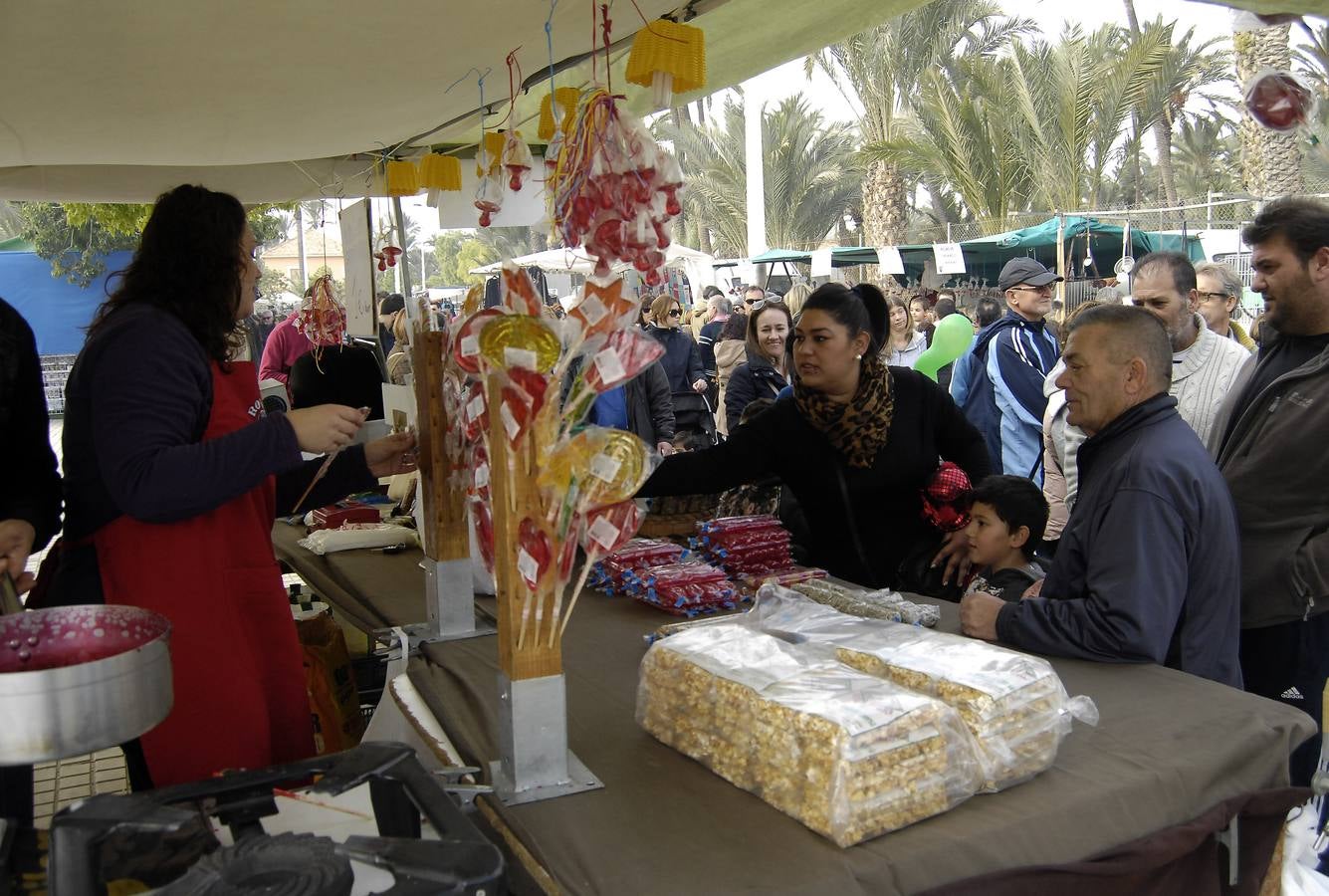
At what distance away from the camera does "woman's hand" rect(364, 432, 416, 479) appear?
6.91 ft

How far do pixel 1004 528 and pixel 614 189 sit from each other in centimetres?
123

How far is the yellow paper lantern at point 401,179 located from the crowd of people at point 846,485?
266 cm

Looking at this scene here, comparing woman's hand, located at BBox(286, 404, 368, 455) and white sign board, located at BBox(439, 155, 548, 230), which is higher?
white sign board, located at BBox(439, 155, 548, 230)

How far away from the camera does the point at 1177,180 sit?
3022cm

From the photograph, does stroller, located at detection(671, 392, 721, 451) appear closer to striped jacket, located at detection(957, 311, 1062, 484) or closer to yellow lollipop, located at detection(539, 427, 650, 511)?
striped jacket, located at detection(957, 311, 1062, 484)

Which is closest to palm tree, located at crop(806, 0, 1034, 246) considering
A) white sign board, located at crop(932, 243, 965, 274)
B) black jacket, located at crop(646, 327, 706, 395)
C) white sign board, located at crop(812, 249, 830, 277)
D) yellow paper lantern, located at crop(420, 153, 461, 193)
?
white sign board, located at crop(812, 249, 830, 277)

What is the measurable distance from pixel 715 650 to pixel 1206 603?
1046 millimetres

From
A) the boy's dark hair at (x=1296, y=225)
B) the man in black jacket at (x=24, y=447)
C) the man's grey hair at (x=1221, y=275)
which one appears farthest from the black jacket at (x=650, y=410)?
the man in black jacket at (x=24, y=447)

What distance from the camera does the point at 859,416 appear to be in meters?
2.67

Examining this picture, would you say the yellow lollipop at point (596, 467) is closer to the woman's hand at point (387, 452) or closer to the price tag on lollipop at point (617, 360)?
the price tag on lollipop at point (617, 360)

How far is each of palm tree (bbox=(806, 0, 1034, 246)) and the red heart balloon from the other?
617 inches

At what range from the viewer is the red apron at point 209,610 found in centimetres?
171

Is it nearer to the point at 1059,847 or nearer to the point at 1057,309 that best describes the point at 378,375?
the point at 1059,847

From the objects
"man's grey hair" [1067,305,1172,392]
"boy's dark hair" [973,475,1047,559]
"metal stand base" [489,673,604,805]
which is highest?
"man's grey hair" [1067,305,1172,392]
